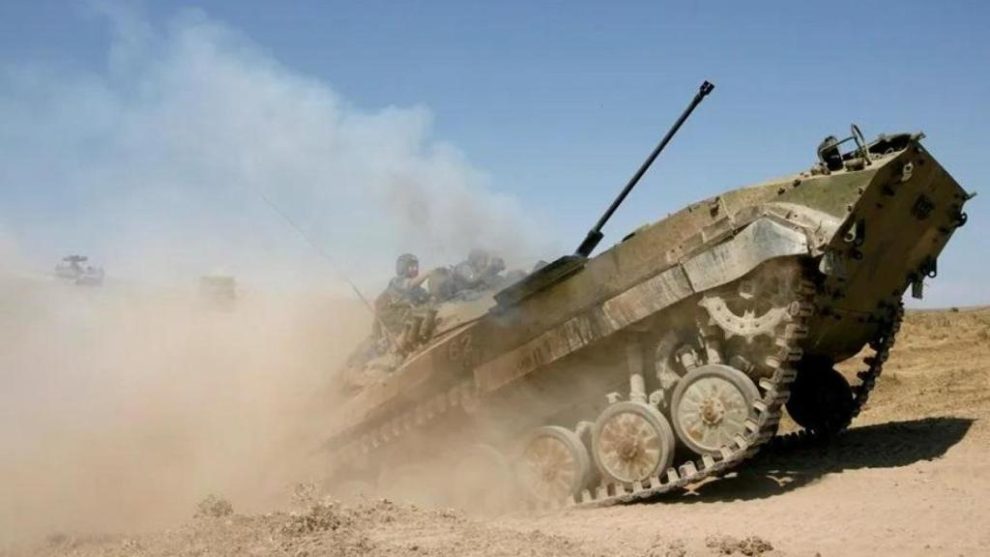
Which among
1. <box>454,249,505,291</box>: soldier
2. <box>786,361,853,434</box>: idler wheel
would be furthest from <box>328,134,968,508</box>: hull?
<box>454,249,505,291</box>: soldier

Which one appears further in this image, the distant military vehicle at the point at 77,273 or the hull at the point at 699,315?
the distant military vehicle at the point at 77,273

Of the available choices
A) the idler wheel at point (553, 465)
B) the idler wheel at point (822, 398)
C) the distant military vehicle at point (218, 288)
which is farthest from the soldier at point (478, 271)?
the distant military vehicle at point (218, 288)

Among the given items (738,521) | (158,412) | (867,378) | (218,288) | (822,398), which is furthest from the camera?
(218,288)

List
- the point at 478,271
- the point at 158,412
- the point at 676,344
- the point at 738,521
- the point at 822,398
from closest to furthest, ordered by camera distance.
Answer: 1. the point at 738,521
2. the point at 676,344
3. the point at 822,398
4. the point at 478,271
5. the point at 158,412

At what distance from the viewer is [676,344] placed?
984cm

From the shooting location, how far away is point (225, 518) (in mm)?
8938

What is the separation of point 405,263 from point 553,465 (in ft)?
21.3

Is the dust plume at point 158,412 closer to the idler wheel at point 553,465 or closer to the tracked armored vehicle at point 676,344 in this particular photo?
the tracked armored vehicle at point 676,344

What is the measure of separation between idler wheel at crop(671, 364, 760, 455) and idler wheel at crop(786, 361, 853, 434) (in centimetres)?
311

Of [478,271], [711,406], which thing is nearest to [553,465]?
[711,406]

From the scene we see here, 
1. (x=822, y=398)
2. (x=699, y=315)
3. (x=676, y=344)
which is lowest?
(x=822, y=398)

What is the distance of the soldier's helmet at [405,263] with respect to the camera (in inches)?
621

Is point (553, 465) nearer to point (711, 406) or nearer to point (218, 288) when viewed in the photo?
point (711, 406)

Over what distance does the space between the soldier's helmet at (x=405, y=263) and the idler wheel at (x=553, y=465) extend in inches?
231
